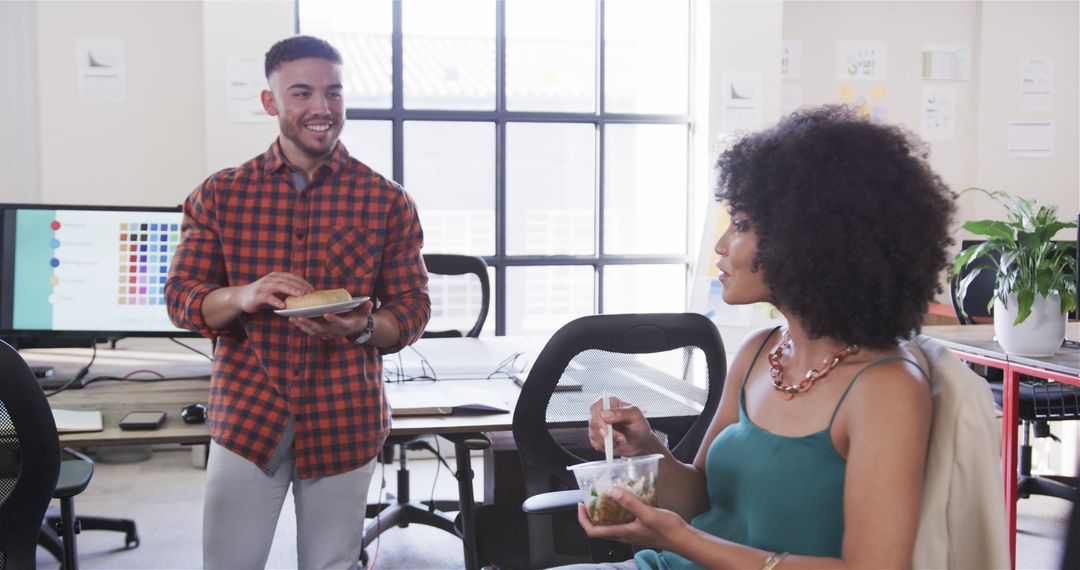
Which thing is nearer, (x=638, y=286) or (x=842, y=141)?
(x=842, y=141)

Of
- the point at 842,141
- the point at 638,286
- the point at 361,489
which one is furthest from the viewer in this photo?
the point at 638,286

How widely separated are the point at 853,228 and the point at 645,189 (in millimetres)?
3884

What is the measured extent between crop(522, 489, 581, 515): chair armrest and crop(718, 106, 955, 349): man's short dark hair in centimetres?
53

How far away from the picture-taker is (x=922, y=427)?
1138 mm

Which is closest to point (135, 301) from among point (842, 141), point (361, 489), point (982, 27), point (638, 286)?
point (361, 489)

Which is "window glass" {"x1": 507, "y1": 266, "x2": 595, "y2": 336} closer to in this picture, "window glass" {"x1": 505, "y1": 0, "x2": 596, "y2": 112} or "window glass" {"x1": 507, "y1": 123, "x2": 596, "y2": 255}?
"window glass" {"x1": 507, "y1": 123, "x2": 596, "y2": 255}

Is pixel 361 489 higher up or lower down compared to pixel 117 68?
lower down

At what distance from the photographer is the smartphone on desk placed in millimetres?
2012

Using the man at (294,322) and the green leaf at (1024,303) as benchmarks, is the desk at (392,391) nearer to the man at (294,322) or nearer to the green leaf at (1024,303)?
the man at (294,322)

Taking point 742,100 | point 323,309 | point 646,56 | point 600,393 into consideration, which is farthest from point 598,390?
point 646,56

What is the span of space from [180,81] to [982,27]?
420 centimetres

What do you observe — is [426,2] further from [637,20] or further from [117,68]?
[117,68]

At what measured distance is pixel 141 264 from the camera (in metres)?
2.58

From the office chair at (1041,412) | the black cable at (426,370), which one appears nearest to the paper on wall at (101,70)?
the black cable at (426,370)
